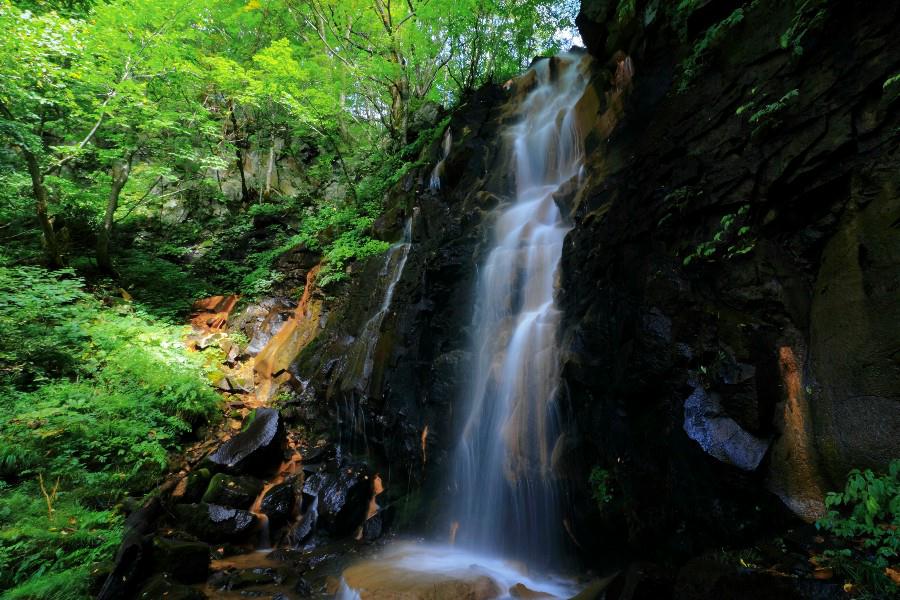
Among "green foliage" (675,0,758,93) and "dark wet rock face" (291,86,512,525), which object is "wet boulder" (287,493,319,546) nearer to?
"dark wet rock face" (291,86,512,525)

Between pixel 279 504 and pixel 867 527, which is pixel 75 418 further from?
pixel 867 527

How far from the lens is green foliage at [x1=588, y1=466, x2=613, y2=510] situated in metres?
4.17

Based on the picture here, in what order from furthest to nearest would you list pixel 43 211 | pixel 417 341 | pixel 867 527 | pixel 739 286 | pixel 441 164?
pixel 441 164, pixel 43 211, pixel 417 341, pixel 739 286, pixel 867 527

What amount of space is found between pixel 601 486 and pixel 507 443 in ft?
5.30

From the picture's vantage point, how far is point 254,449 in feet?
24.4

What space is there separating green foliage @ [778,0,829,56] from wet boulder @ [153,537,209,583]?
354 inches

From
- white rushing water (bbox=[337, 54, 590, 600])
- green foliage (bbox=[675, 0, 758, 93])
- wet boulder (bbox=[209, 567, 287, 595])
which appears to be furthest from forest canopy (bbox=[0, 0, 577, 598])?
green foliage (bbox=[675, 0, 758, 93])

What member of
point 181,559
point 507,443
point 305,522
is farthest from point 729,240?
point 181,559

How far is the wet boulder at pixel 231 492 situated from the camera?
6.54 m

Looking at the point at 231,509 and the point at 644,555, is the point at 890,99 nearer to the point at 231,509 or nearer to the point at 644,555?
the point at 644,555

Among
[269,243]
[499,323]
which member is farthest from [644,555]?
[269,243]

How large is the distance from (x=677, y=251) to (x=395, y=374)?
17.7ft

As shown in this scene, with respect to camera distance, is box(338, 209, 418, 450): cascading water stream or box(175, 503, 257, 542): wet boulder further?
box(338, 209, 418, 450): cascading water stream

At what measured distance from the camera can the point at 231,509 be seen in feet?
20.5
